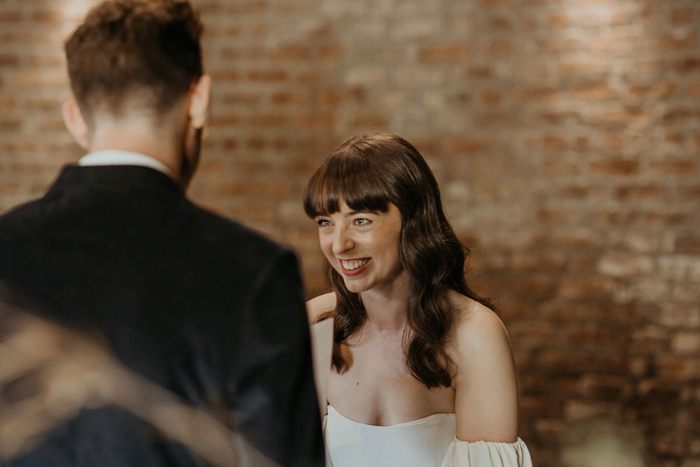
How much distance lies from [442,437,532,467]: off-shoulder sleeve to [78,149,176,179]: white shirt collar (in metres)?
1.03

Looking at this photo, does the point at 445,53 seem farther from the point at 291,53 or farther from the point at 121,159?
the point at 121,159

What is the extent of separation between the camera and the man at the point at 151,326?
67 cm

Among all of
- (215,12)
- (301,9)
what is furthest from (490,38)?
(215,12)

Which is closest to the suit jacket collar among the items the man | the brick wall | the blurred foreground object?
the man

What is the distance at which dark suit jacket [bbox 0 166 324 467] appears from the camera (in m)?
0.67

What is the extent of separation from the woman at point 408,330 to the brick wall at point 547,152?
3.43ft

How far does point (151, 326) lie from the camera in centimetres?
67

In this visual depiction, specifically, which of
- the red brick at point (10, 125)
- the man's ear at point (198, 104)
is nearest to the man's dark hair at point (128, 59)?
the man's ear at point (198, 104)

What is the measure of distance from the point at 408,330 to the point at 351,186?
452 millimetres

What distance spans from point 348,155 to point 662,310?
5.66 ft

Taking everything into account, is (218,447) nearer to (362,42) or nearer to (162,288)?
(162,288)

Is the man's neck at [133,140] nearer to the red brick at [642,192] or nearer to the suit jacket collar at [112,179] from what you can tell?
the suit jacket collar at [112,179]

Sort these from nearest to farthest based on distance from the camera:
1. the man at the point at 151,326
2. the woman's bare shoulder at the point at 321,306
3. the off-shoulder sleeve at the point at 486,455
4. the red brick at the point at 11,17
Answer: the man at the point at 151,326
the off-shoulder sleeve at the point at 486,455
the woman's bare shoulder at the point at 321,306
the red brick at the point at 11,17

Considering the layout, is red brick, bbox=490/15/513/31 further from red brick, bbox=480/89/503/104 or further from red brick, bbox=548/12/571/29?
red brick, bbox=480/89/503/104
